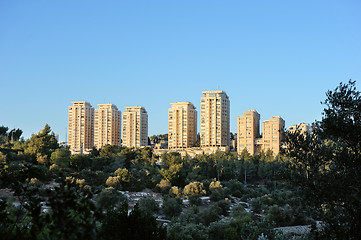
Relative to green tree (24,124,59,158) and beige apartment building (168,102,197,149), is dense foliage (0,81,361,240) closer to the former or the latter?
green tree (24,124,59,158)

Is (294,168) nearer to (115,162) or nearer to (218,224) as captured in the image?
(218,224)

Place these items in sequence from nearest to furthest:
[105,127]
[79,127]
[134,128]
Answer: [79,127]
[134,128]
[105,127]

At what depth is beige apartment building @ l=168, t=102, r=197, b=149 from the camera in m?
96.5

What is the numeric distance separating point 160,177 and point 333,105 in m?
39.1

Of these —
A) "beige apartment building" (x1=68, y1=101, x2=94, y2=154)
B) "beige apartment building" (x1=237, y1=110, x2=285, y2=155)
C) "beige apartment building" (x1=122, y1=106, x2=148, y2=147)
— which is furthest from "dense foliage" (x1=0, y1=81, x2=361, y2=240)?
"beige apartment building" (x1=122, y1=106, x2=148, y2=147)

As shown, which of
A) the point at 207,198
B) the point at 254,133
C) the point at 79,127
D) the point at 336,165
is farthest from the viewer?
the point at 79,127

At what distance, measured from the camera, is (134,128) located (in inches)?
4087

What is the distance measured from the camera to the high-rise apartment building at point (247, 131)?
8575 cm

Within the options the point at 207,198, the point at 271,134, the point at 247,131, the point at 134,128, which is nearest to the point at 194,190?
the point at 207,198

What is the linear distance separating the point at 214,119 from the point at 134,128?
1067 inches

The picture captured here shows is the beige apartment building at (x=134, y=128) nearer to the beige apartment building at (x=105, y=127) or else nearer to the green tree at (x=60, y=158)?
the beige apartment building at (x=105, y=127)

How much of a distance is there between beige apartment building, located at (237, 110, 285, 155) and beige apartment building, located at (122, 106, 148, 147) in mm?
32478

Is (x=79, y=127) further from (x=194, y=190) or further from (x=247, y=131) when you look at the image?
(x=194, y=190)

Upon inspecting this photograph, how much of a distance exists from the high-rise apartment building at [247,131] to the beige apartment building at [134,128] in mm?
32478
